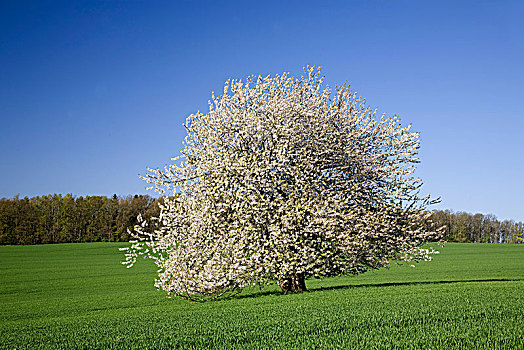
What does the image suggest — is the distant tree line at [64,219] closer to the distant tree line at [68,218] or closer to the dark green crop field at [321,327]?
the distant tree line at [68,218]

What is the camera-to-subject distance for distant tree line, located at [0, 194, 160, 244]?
2672 inches

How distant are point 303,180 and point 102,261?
124 ft

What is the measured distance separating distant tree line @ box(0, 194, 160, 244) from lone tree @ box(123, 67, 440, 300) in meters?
52.1

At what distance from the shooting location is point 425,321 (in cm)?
913

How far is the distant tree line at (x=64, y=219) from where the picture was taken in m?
67.9

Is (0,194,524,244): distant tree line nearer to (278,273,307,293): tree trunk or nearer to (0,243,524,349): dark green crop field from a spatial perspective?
(278,273,307,293): tree trunk

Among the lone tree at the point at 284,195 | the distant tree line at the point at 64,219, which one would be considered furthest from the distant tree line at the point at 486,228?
the lone tree at the point at 284,195

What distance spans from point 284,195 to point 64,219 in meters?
64.2

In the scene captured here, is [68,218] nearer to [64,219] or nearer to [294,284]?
[64,219]

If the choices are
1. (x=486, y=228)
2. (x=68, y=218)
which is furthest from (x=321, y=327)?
(x=486, y=228)

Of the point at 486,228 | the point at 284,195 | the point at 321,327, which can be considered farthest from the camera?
the point at 486,228

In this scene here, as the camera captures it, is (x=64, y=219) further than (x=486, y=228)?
No

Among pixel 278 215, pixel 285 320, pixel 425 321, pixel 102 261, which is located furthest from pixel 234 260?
pixel 102 261

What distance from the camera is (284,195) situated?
16.4 meters
